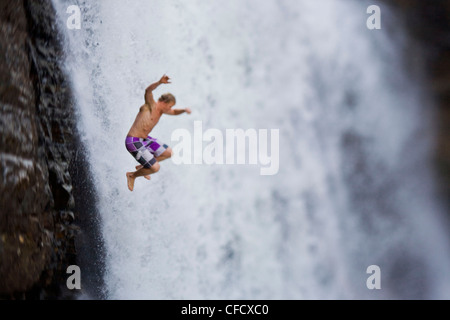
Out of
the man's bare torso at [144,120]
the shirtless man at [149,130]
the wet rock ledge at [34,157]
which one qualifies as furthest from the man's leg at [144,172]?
the wet rock ledge at [34,157]

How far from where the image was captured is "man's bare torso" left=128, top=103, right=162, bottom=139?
2229mm

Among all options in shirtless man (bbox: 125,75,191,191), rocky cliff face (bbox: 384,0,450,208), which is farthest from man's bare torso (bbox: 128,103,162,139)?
rocky cliff face (bbox: 384,0,450,208)

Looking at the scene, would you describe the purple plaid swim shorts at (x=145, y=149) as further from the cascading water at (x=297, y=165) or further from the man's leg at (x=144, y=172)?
the cascading water at (x=297, y=165)

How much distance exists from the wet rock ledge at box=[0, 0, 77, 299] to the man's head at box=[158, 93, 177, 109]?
79 cm

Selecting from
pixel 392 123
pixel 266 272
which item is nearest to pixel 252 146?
pixel 266 272

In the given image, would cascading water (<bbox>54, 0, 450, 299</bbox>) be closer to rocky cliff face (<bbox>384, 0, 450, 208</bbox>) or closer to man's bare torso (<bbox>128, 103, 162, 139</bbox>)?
rocky cliff face (<bbox>384, 0, 450, 208</bbox>)

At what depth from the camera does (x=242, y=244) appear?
130 inches

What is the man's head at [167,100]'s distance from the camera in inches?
85.6

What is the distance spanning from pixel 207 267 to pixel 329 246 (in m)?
1.07

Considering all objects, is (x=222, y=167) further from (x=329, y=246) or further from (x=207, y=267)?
(x=329, y=246)

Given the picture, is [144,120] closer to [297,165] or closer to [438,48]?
[297,165]

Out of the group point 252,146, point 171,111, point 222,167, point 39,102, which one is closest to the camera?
point 171,111

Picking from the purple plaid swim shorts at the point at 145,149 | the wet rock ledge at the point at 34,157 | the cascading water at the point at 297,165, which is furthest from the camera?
the cascading water at the point at 297,165

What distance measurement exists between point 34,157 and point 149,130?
0.76 meters
